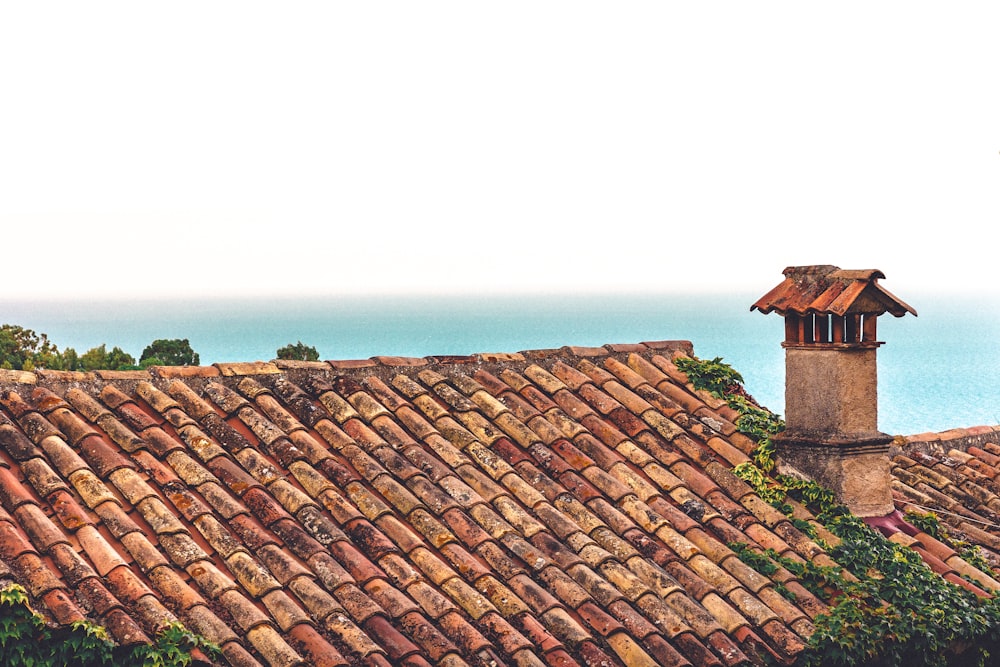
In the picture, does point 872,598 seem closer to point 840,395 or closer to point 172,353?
point 840,395

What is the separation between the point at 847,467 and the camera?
860 centimetres

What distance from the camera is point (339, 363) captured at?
893 centimetres

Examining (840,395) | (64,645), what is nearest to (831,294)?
(840,395)

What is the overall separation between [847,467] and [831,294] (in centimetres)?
143

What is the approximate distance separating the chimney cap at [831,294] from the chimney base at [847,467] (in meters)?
1.06

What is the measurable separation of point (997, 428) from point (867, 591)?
8768 millimetres

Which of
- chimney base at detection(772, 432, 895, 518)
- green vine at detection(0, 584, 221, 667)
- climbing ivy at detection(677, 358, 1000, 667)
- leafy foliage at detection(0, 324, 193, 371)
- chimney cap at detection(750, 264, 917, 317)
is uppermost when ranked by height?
chimney cap at detection(750, 264, 917, 317)

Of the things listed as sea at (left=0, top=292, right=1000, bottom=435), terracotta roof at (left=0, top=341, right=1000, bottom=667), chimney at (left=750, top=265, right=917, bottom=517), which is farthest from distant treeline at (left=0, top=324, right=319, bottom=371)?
sea at (left=0, top=292, right=1000, bottom=435)

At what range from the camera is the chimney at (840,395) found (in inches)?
→ 340

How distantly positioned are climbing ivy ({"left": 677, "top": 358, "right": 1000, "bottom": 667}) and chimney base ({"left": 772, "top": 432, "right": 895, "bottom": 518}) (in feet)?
0.42

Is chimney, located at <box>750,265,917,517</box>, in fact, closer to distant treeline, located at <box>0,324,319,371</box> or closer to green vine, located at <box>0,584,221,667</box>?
green vine, located at <box>0,584,221,667</box>

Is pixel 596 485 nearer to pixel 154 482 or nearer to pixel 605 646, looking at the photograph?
pixel 605 646

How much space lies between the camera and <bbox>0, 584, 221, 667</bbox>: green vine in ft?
16.5

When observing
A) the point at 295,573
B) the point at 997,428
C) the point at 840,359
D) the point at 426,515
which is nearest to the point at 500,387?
the point at 426,515
